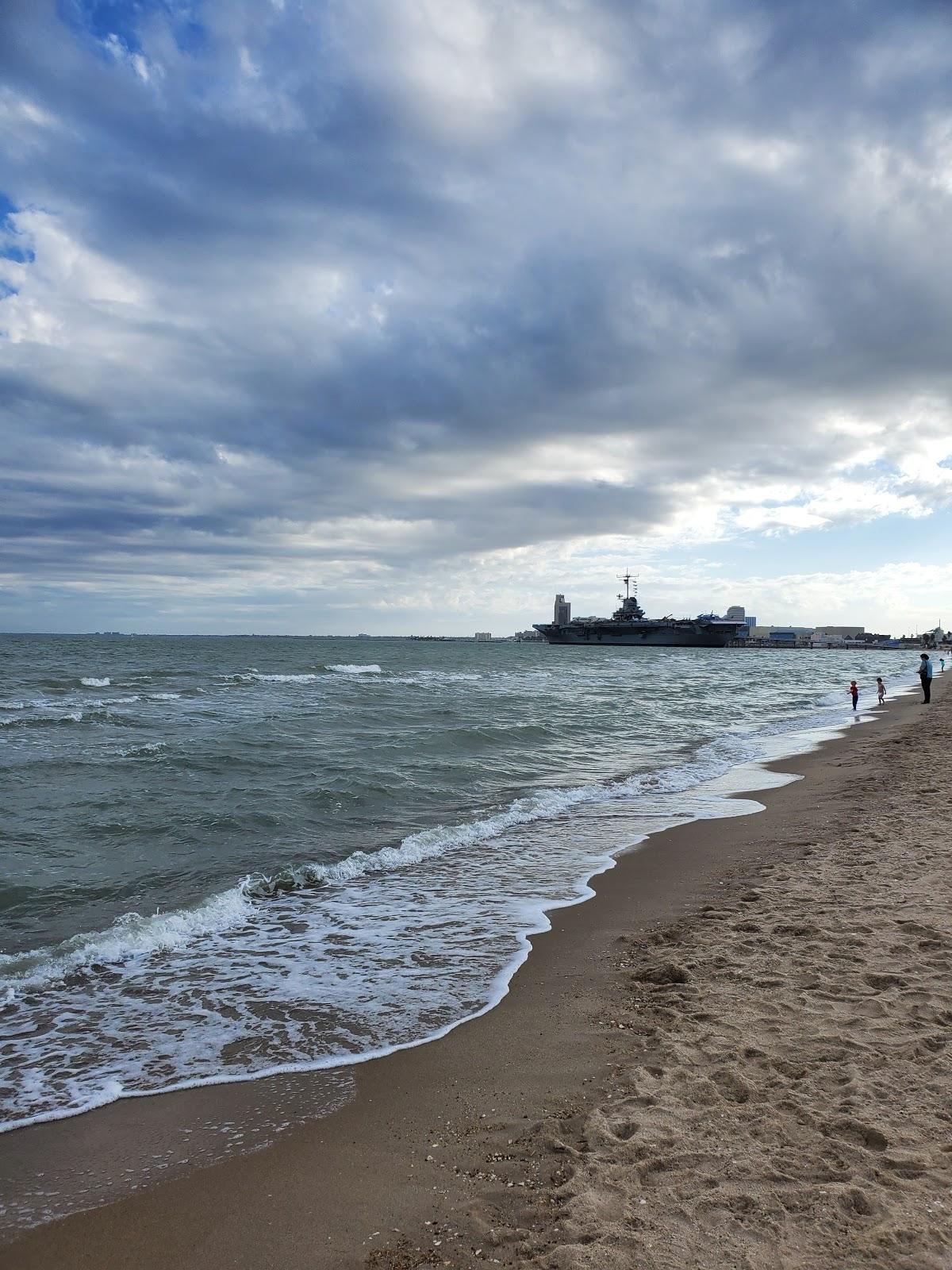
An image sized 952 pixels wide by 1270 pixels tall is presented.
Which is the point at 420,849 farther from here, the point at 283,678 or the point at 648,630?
the point at 648,630

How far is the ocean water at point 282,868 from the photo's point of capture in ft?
16.0

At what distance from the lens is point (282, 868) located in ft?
28.9

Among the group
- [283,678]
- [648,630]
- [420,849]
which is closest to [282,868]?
[420,849]

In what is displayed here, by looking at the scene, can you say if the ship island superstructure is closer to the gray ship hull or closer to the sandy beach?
the gray ship hull

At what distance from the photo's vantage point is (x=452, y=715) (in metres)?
24.4

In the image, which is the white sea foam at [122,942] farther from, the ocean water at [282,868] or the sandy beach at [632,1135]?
the sandy beach at [632,1135]

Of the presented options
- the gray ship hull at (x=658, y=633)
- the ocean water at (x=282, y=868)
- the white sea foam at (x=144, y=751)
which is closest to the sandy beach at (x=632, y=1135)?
the ocean water at (x=282, y=868)

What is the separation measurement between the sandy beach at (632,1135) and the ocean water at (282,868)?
577 mm

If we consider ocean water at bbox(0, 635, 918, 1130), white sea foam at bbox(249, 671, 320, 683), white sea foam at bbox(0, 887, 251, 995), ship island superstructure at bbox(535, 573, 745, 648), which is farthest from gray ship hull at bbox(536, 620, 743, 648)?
white sea foam at bbox(0, 887, 251, 995)

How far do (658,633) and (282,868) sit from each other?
126383 mm

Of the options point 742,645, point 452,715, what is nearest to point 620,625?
point 742,645

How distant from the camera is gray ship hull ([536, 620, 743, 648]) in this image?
128 metres

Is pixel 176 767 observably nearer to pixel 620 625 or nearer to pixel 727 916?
pixel 727 916

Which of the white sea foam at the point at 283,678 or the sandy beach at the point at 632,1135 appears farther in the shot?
the white sea foam at the point at 283,678
